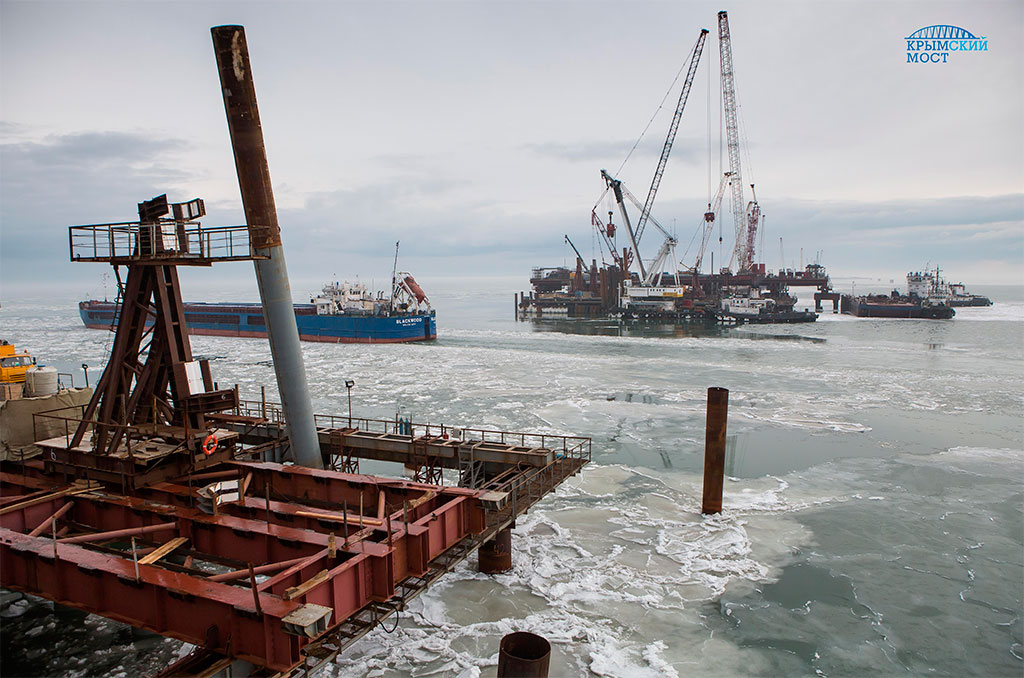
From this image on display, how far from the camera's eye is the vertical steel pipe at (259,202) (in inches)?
582

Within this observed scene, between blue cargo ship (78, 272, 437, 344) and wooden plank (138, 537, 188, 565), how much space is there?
6223 cm

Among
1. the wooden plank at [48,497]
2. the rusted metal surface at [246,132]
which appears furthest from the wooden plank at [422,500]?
the rusted metal surface at [246,132]

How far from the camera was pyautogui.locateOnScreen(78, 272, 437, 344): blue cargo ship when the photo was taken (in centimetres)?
7331

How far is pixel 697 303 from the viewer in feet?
347

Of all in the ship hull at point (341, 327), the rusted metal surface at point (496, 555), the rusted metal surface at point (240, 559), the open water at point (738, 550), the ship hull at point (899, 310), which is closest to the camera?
the rusted metal surface at point (240, 559)

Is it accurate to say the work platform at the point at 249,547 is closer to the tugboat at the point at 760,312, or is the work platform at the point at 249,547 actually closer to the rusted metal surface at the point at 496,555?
the rusted metal surface at the point at 496,555

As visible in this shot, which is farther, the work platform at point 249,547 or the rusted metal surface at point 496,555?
the rusted metal surface at point 496,555

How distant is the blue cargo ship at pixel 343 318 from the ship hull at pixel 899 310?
259 feet

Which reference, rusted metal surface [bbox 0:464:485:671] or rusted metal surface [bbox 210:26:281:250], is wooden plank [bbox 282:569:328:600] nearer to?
rusted metal surface [bbox 0:464:485:671]

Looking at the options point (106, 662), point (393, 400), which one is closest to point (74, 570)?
point (106, 662)

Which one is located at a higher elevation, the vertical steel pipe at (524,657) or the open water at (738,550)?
the vertical steel pipe at (524,657)

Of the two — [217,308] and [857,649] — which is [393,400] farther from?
[217,308]

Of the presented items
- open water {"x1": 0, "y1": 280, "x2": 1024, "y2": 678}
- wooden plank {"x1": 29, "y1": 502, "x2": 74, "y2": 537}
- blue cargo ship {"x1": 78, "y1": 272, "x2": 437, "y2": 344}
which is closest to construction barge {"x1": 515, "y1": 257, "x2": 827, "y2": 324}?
blue cargo ship {"x1": 78, "y1": 272, "x2": 437, "y2": 344}

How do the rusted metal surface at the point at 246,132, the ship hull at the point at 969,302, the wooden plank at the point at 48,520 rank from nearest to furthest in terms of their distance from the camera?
the wooden plank at the point at 48,520, the rusted metal surface at the point at 246,132, the ship hull at the point at 969,302
